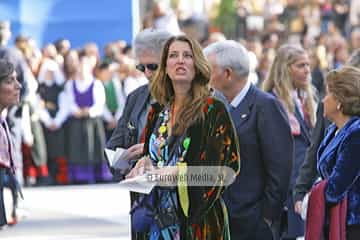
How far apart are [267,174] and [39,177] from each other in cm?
1159

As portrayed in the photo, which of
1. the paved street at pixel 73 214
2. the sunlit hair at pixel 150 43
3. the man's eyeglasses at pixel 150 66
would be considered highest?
the sunlit hair at pixel 150 43

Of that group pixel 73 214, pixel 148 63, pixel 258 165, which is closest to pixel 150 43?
pixel 148 63

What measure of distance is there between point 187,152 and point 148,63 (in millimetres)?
1207

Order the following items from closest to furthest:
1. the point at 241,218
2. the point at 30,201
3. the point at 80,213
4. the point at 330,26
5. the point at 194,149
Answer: the point at 194,149 < the point at 241,218 < the point at 80,213 < the point at 30,201 < the point at 330,26

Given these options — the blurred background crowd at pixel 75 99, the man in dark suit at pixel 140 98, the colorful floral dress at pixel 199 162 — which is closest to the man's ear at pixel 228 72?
the man in dark suit at pixel 140 98

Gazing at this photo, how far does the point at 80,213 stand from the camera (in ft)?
50.2

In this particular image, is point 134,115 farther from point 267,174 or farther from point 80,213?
point 80,213

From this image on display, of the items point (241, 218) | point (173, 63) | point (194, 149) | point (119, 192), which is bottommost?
point (119, 192)

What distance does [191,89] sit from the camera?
7090 mm

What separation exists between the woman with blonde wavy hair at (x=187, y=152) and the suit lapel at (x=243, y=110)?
82 cm

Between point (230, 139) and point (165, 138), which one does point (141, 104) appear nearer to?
point (165, 138)

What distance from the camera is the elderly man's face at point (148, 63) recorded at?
7.93 m

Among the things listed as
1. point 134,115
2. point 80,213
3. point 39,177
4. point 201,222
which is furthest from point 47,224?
point 201,222

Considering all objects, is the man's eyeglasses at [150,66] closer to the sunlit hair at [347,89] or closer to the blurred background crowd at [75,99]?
the sunlit hair at [347,89]
